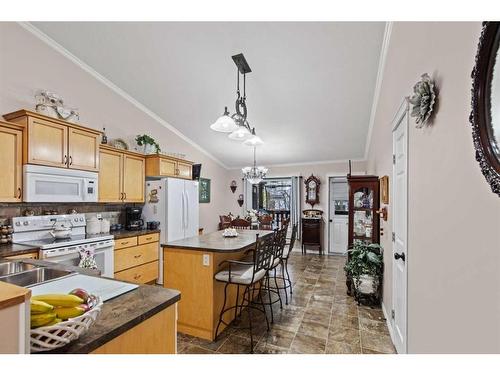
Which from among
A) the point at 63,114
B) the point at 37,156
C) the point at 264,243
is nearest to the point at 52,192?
the point at 37,156

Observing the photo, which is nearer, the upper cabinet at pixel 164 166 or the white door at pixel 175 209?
the white door at pixel 175 209

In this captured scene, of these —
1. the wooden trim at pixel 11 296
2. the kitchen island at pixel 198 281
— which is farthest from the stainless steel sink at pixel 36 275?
the kitchen island at pixel 198 281

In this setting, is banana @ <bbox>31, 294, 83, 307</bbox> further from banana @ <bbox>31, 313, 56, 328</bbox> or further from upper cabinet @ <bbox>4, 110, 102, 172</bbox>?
upper cabinet @ <bbox>4, 110, 102, 172</bbox>

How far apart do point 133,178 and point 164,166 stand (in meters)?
0.54

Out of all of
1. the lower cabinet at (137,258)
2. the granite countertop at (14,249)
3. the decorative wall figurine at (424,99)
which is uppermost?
the decorative wall figurine at (424,99)

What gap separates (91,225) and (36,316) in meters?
3.24

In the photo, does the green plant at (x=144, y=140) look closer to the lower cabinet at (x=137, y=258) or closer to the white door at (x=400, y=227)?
the lower cabinet at (x=137, y=258)

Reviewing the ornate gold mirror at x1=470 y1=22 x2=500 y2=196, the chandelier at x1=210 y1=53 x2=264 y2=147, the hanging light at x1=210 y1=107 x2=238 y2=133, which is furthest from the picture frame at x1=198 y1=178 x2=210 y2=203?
the ornate gold mirror at x1=470 y1=22 x2=500 y2=196

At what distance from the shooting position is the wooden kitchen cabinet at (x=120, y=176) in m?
3.57

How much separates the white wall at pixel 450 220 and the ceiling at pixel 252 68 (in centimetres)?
122

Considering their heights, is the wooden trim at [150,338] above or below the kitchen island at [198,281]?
above

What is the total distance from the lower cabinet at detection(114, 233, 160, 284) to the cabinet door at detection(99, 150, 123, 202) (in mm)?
698

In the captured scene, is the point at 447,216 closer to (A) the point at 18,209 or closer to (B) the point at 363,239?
(B) the point at 363,239

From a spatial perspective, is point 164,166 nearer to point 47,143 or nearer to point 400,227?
point 47,143
